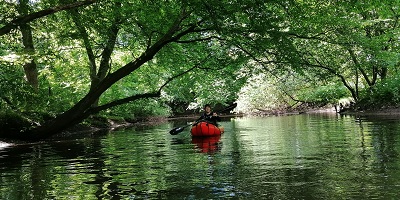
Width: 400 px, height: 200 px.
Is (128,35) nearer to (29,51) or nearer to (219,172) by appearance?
(29,51)

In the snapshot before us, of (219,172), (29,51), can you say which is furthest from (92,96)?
(219,172)

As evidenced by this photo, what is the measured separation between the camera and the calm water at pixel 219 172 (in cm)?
546

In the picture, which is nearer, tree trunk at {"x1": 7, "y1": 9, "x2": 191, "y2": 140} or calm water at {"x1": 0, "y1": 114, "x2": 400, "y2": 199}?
calm water at {"x1": 0, "y1": 114, "x2": 400, "y2": 199}

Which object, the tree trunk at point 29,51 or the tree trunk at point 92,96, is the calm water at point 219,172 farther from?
the tree trunk at point 29,51

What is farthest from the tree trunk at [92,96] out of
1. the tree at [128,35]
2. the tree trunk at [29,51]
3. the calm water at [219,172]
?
the calm water at [219,172]

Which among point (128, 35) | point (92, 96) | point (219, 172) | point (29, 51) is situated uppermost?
point (128, 35)

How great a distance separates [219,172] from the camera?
7.06 m

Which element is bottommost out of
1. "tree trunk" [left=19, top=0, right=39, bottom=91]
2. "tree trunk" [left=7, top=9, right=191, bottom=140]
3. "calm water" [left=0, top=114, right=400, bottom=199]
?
"calm water" [left=0, top=114, right=400, bottom=199]

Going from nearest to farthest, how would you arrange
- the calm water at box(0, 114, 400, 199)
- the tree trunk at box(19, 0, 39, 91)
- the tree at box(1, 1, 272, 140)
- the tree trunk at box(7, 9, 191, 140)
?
the calm water at box(0, 114, 400, 199)
the tree at box(1, 1, 272, 140)
the tree trunk at box(19, 0, 39, 91)
the tree trunk at box(7, 9, 191, 140)

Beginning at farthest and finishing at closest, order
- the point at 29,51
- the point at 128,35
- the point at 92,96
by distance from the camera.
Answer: the point at 128,35, the point at 92,96, the point at 29,51

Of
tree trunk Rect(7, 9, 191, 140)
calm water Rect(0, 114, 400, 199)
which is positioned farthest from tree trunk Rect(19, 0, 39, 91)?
calm water Rect(0, 114, 400, 199)

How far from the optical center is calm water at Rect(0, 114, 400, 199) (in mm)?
5459

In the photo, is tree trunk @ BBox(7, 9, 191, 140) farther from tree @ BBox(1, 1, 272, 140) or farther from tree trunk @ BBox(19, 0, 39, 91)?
tree trunk @ BBox(19, 0, 39, 91)

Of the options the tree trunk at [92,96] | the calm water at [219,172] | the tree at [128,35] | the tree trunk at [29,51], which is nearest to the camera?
the calm water at [219,172]
